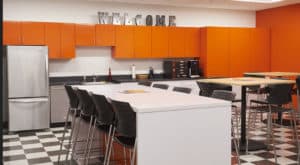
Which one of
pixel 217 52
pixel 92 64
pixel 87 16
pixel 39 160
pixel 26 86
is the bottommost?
pixel 39 160

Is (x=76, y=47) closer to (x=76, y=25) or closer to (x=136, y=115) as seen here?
(x=76, y=25)

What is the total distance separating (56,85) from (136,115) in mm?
4099

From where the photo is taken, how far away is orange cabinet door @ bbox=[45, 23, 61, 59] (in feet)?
22.1

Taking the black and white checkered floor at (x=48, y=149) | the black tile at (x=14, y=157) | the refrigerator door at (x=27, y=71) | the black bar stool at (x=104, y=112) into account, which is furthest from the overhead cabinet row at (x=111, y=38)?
the black bar stool at (x=104, y=112)

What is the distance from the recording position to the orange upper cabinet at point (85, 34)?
23.0 feet

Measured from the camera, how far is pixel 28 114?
20.3 ft

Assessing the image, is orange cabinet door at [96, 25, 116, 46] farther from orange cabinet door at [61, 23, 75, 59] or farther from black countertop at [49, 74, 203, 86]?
black countertop at [49, 74, 203, 86]

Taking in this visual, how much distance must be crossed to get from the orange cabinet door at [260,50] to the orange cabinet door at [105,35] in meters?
3.45

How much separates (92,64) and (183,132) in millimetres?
4787

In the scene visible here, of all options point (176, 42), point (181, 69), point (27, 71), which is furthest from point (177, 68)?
point (27, 71)

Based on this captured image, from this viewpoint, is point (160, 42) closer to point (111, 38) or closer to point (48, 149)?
point (111, 38)

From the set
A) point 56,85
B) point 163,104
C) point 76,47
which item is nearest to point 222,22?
point 76,47

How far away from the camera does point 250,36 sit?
335 inches

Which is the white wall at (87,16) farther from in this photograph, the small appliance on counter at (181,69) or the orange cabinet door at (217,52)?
the orange cabinet door at (217,52)
